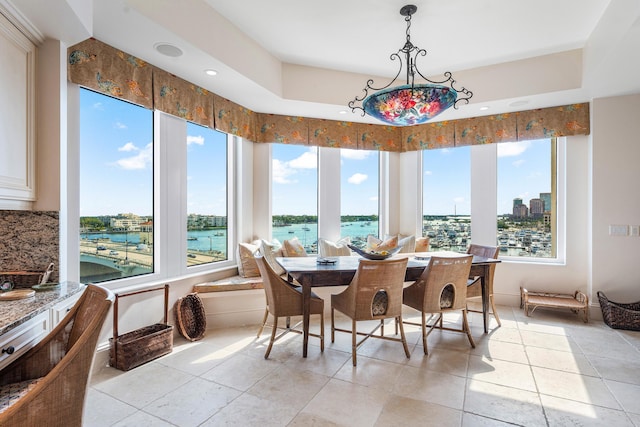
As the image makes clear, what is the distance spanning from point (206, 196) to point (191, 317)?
1.35 meters

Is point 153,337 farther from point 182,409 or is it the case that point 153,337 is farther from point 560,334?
point 560,334

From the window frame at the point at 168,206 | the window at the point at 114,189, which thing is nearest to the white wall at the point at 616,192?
the window frame at the point at 168,206

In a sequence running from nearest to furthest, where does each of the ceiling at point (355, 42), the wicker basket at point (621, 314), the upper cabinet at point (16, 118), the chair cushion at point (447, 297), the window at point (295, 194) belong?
the upper cabinet at point (16, 118), the ceiling at point (355, 42), the chair cushion at point (447, 297), the wicker basket at point (621, 314), the window at point (295, 194)

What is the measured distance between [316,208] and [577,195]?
3286 mm

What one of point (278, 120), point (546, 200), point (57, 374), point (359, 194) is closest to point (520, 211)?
point (546, 200)

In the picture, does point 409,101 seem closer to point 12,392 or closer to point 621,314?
point 12,392

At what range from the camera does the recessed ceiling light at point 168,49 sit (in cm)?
255

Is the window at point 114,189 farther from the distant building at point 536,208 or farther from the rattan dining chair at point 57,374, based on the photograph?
the distant building at point 536,208

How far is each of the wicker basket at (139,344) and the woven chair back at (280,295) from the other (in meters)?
0.93

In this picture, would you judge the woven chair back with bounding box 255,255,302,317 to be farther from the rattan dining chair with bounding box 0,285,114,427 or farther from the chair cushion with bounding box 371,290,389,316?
the rattan dining chair with bounding box 0,285,114,427

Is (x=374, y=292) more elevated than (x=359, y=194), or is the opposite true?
(x=359, y=194)

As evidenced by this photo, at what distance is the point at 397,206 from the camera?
5.02 meters

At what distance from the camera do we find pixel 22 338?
4.66ft

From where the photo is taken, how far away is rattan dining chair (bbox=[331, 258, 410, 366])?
8.51 feet
